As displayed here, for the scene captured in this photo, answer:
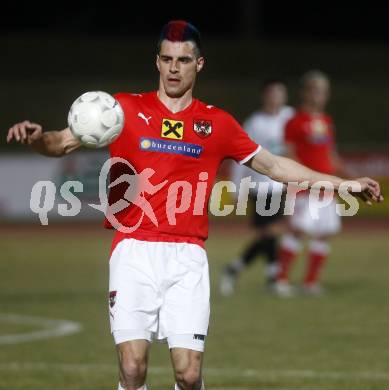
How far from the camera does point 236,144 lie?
630cm

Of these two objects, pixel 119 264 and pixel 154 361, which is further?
pixel 154 361

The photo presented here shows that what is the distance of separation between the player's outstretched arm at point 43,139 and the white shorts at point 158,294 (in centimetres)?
63

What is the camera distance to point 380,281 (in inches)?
579

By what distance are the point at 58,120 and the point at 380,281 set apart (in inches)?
698

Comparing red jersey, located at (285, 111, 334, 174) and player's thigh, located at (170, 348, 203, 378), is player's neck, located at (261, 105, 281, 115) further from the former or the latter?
player's thigh, located at (170, 348, 203, 378)

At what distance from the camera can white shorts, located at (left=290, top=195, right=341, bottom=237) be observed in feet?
44.0

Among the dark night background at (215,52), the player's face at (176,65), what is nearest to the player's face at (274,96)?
the player's face at (176,65)

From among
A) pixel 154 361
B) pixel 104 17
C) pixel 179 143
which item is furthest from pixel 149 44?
pixel 179 143

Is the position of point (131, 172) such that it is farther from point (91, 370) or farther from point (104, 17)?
point (104, 17)

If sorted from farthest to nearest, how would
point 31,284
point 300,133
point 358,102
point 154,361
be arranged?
point 358,102, point 31,284, point 300,133, point 154,361

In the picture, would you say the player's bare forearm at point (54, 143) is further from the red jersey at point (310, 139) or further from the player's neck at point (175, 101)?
the red jersey at point (310, 139)

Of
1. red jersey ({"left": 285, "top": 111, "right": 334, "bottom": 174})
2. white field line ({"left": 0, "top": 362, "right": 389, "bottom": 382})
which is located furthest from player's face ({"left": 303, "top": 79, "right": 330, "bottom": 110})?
A: white field line ({"left": 0, "top": 362, "right": 389, "bottom": 382})

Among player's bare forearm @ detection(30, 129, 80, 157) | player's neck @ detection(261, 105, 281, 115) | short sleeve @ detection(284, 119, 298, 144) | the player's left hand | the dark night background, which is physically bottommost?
the player's left hand

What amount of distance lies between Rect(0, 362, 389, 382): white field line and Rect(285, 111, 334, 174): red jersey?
527 cm
